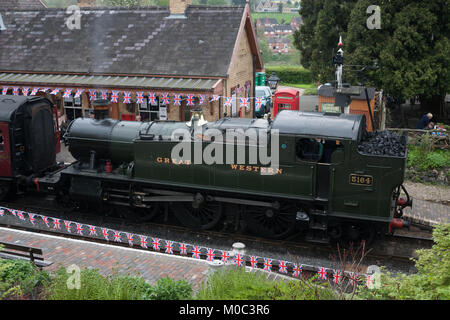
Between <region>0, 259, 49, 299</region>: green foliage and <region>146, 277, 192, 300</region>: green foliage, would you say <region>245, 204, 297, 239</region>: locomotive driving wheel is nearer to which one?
<region>146, 277, 192, 300</region>: green foliage

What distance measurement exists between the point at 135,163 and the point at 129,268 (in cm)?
372

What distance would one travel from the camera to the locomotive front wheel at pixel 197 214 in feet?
41.4

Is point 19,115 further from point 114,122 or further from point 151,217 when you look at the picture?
point 151,217

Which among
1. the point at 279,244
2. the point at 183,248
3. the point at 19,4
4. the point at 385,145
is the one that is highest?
the point at 19,4

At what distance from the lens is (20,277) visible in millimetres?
8367

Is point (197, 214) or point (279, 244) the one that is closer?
point (279, 244)

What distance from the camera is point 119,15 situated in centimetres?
2417

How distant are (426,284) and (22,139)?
1211 cm

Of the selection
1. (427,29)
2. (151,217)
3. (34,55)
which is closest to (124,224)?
(151,217)

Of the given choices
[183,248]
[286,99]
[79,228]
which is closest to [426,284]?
[183,248]

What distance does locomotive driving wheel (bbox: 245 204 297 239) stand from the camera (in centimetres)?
1199

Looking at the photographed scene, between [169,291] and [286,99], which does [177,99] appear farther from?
[169,291]

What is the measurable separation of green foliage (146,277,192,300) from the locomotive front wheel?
15.7ft

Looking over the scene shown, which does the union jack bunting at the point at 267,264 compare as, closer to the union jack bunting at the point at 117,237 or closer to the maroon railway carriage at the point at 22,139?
the union jack bunting at the point at 117,237
